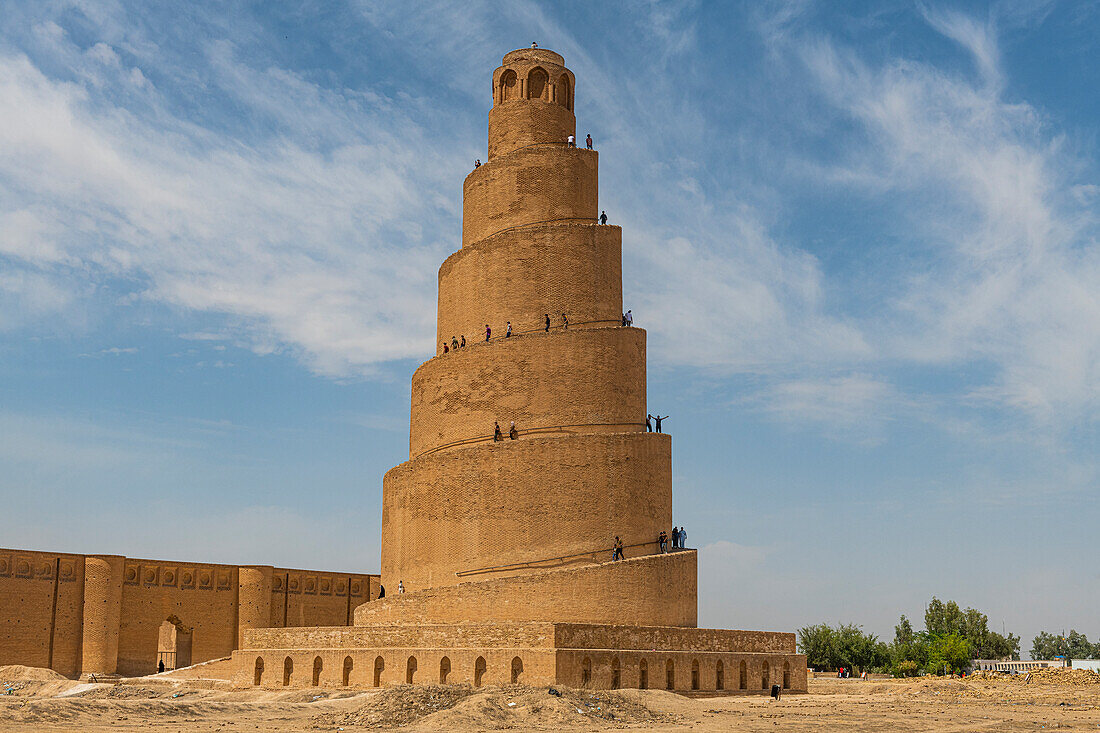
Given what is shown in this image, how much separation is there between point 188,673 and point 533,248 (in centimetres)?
1563

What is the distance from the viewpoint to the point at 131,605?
3441cm

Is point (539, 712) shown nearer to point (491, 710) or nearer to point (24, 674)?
point (491, 710)

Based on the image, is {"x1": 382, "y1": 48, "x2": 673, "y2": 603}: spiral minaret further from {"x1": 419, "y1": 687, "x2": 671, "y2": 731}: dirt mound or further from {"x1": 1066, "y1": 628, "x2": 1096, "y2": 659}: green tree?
{"x1": 1066, "y1": 628, "x2": 1096, "y2": 659}: green tree

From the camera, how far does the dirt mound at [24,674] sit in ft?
96.9

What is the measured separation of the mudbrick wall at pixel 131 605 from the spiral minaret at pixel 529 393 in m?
7.74

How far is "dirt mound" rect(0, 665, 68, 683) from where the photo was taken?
2953cm

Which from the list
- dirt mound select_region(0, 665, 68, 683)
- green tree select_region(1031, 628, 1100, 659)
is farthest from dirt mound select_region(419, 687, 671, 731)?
green tree select_region(1031, 628, 1100, 659)

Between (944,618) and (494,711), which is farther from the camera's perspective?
(944,618)

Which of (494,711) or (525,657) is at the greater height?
(525,657)

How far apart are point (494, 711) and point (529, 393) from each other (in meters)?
10.3

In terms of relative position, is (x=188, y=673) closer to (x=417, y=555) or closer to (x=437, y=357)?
(x=417, y=555)

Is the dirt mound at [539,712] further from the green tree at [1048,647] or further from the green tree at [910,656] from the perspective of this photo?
the green tree at [1048,647]

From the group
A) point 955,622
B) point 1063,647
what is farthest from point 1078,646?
point 955,622

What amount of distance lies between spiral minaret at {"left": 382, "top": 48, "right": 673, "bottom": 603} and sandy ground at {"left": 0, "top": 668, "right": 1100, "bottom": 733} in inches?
179
